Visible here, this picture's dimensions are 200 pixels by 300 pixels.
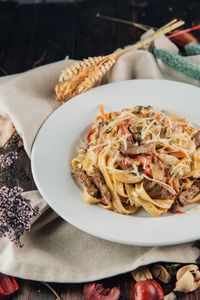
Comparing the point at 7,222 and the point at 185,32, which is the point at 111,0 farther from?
the point at 7,222

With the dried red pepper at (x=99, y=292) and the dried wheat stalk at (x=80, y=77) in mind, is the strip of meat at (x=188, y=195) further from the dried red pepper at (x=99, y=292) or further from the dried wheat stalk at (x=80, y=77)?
the dried wheat stalk at (x=80, y=77)

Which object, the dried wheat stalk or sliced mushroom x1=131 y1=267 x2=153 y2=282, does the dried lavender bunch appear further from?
the dried wheat stalk

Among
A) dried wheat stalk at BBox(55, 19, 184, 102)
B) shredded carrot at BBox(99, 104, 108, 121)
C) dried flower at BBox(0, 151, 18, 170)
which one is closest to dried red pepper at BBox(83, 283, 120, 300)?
dried flower at BBox(0, 151, 18, 170)

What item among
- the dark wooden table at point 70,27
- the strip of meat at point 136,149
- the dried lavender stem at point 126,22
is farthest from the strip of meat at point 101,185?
the dried lavender stem at point 126,22

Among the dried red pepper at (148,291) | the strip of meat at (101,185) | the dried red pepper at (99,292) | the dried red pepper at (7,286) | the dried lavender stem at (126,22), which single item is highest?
the dried lavender stem at (126,22)

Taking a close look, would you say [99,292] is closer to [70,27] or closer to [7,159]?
[7,159]

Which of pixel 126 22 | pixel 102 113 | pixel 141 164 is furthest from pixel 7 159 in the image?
pixel 126 22
